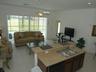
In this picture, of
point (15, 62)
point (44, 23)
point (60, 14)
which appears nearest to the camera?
point (15, 62)

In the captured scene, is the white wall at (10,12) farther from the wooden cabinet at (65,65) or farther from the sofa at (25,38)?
the wooden cabinet at (65,65)

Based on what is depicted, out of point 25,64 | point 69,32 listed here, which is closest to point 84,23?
point 69,32

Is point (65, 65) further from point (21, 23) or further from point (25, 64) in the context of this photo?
point (21, 23)

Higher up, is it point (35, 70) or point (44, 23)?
point (44, 23)

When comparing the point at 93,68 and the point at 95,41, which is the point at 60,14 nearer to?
the point at 95,41

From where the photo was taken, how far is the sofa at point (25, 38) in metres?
6.88

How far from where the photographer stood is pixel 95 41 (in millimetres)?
6012

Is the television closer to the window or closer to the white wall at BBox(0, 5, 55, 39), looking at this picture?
the window

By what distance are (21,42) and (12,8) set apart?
2821 mm

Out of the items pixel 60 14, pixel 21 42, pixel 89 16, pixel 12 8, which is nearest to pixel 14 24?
pixel 12 8

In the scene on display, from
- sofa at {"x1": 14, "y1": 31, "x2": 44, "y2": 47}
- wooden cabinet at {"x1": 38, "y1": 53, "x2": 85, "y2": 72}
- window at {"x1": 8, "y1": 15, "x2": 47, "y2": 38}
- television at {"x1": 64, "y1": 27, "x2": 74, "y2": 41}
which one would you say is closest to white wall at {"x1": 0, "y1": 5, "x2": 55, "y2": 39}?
window at {"x1": 8, "y1": 15, "x2": 47, "y2": 38}

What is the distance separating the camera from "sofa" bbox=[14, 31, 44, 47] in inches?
271

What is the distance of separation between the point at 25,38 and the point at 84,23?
4.74 m

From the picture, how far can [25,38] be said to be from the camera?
7.33 m
